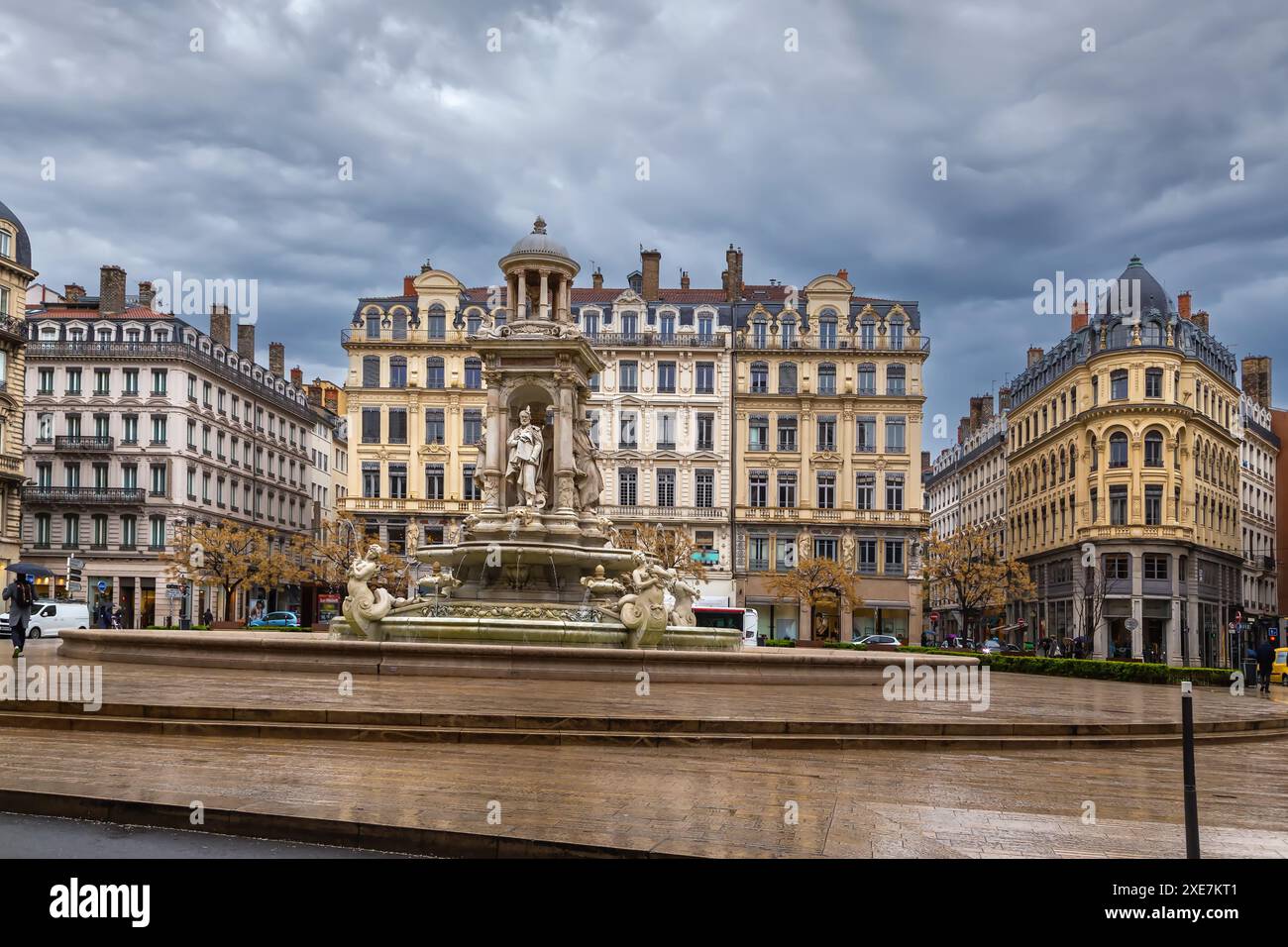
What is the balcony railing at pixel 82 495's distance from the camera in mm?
71625

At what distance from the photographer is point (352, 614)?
22719 mm

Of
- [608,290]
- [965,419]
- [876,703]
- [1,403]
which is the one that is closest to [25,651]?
[876,703]

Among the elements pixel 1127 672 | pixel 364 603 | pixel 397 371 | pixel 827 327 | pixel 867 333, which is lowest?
pixel 1127 672

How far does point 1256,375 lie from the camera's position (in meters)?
90.5

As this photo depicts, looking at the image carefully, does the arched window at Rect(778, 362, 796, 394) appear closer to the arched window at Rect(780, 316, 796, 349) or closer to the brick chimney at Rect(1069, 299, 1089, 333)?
the arched window at Rect(780, 316, 796, 349)

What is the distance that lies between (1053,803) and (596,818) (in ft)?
12.9

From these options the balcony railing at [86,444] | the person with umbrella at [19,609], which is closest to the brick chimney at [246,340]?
the balcony railing at [86,444]

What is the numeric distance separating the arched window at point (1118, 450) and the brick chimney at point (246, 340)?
187 ft

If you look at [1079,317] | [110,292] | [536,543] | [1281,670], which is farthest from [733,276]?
[536,543]

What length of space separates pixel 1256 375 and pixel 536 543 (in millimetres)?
80510

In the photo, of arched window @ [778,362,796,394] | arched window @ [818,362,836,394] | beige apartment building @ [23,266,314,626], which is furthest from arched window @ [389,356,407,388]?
arched window @ [818,362,836,394]

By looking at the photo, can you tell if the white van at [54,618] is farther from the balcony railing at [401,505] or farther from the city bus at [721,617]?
the balcony railing at [401,505]

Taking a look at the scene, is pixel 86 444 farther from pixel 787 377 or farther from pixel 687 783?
pixel 687 783
